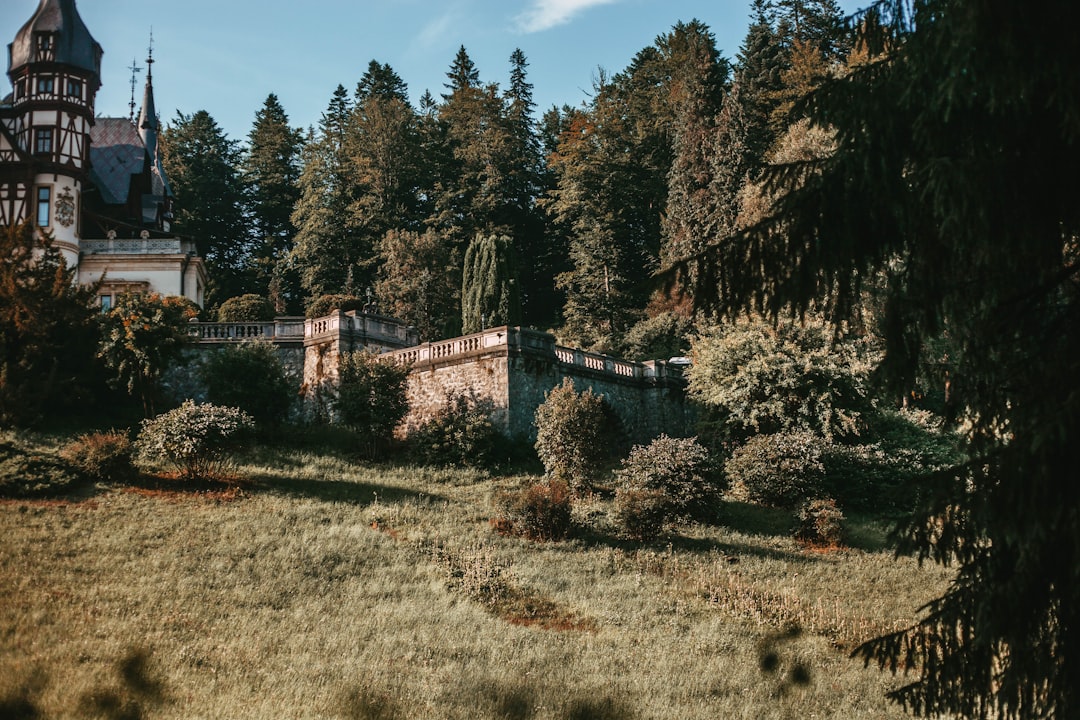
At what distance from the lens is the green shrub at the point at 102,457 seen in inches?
1113

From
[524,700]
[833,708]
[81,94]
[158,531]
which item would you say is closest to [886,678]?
[833,708]

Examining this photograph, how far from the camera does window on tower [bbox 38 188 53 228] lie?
46625 millimetres

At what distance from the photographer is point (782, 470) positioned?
31.2 metres

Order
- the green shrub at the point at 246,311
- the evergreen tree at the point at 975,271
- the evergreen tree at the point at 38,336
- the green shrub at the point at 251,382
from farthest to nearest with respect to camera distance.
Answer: the green shrub at the point at 246,311 < the green shrub at the point at 251,382 < the evergreen tree at the point at 38,336 < the evergreen tree at the point at 975,271

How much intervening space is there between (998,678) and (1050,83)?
140 inches

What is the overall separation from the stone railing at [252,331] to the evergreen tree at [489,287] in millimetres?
13373

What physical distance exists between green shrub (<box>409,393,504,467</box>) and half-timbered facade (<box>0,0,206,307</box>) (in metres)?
19.8

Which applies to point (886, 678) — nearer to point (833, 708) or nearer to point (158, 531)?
point (833, 708)

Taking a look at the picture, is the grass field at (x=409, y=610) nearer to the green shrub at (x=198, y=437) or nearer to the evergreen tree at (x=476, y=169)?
the green shrub at (x=198, y=437)

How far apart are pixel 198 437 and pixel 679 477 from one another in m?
13.4

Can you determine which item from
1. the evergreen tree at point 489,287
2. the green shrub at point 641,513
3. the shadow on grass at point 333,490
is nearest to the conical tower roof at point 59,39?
the evergreen tree at point 489,287

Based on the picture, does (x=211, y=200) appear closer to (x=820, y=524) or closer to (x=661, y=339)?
(x=661, y=339)

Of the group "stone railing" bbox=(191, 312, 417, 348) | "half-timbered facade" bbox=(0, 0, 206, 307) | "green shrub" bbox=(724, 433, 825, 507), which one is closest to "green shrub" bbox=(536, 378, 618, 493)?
"green shrub" bbox=(724, 433, 825, 507)

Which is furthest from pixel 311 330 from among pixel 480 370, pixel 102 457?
pixel 102 457
